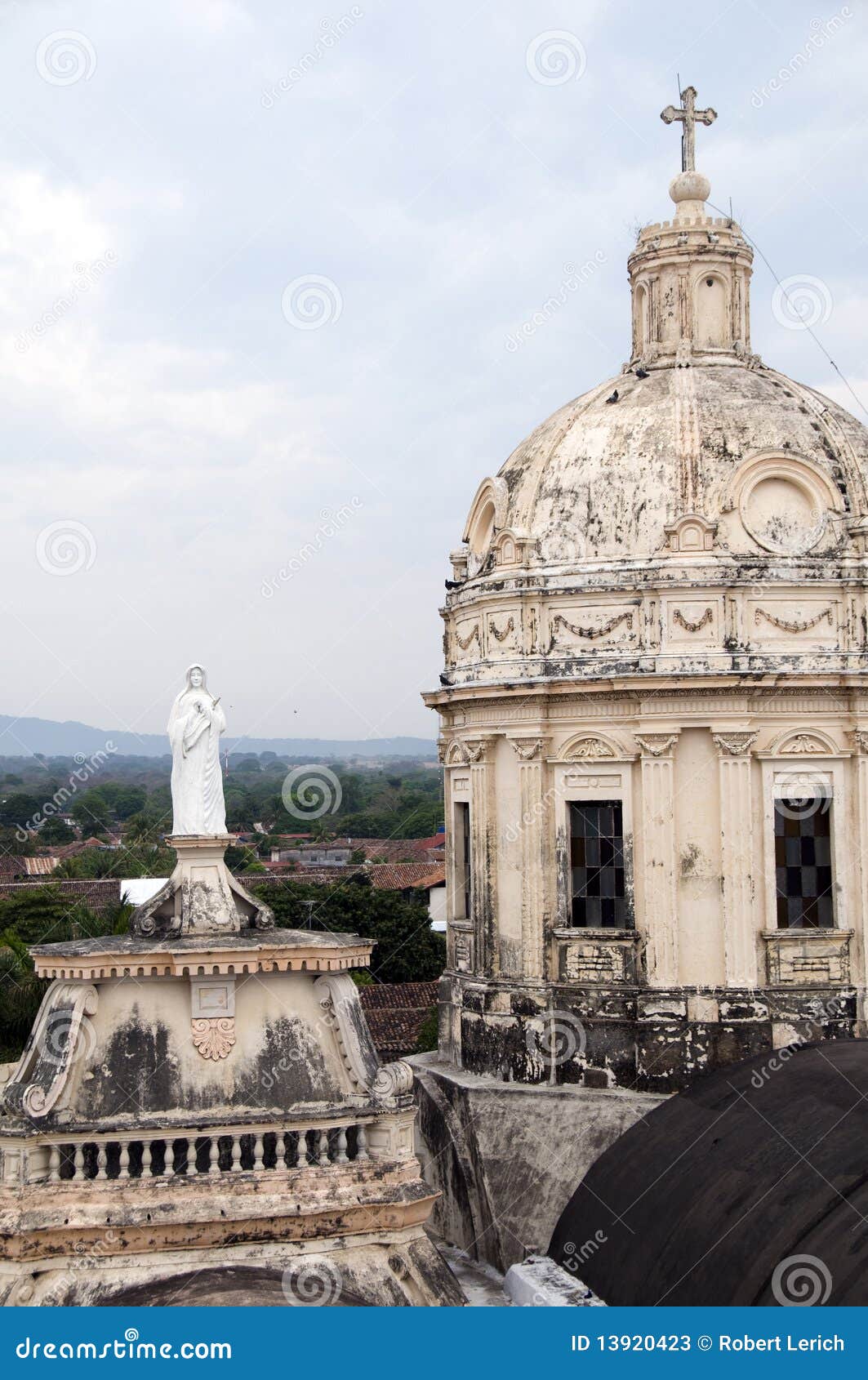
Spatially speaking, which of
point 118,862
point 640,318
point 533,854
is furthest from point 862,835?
point 118,862

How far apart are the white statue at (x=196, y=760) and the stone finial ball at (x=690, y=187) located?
501 inches

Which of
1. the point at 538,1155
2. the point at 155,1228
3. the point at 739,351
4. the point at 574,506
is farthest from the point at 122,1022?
the point at 739,351

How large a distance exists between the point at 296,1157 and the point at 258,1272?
3.56 ft

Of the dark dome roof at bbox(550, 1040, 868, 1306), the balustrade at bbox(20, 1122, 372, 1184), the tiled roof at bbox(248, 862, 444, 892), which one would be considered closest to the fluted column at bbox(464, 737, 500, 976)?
the dark dome roof at bbox(550, 1040, 868, 1306)

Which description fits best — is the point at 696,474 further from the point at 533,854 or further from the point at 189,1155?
the point at 189,1155

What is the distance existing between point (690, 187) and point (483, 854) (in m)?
10.4

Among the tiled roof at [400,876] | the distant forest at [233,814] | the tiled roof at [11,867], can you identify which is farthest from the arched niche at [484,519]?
the tiled roof at [11,867]

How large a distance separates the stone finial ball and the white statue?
12.7 metres

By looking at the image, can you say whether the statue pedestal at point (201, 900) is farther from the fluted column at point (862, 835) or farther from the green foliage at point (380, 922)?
the green foliage at point (380, 922)

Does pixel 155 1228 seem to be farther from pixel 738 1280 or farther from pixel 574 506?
pixel 574 506

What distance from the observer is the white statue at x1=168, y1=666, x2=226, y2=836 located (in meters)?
16.4

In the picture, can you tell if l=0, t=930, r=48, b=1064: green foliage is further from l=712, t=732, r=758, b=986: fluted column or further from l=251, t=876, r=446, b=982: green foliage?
l=251, t=876, r=446, b=982: green foliage

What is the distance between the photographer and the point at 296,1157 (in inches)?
593

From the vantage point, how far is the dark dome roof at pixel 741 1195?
618 inches
